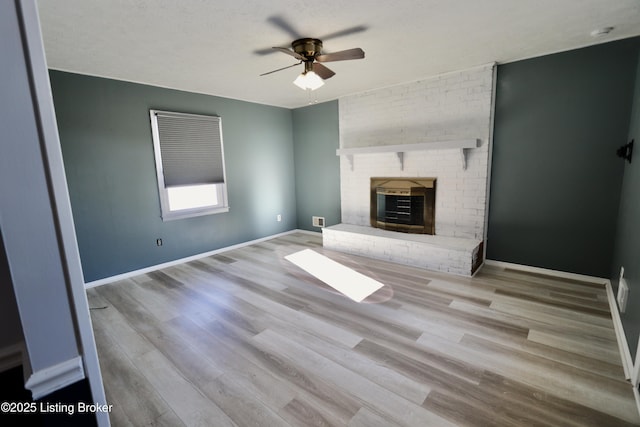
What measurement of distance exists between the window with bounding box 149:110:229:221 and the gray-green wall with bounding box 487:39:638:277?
3.97 metres

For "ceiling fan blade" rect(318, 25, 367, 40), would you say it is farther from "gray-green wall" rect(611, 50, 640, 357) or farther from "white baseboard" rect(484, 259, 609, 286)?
"white baseboard" rect(484, 259, 609, 286)

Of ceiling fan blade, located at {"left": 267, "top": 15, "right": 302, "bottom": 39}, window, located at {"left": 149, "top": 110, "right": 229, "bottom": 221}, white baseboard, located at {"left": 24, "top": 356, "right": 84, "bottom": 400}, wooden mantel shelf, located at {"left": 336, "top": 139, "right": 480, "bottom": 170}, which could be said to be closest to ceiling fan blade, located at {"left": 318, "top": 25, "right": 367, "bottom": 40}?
ceiling fan blade, located at {"left": 267, "top": 15, "right": 302, "bottom": 39}

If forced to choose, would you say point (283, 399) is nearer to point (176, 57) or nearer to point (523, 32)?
point (176, 57)

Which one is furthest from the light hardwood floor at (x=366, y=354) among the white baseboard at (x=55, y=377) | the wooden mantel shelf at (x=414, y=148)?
the wooden mantel shelf at (x=414, y=148)

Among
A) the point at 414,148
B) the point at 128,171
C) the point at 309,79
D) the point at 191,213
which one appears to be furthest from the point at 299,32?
the point at 191,213

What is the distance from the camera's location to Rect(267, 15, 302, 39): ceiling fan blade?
2.21 m

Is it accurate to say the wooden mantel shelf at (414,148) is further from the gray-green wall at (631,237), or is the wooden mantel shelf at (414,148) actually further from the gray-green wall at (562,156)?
the gray-green wall at (631,237)

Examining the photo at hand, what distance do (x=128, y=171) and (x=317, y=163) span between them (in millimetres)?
3047

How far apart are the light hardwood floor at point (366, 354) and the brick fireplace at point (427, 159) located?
1.67 feet

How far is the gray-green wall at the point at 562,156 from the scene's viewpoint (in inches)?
115

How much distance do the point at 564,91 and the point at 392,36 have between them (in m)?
2.09

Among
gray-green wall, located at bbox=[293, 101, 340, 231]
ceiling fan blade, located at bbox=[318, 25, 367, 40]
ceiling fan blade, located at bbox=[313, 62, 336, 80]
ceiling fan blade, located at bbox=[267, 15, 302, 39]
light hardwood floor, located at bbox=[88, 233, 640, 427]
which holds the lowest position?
light hardwood floor, located at bbox=[88, 233, 640, 427]

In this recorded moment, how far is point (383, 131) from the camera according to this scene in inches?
177

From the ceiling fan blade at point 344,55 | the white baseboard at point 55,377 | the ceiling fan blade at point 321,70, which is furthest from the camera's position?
the ceiling fan blade at point 321,70
